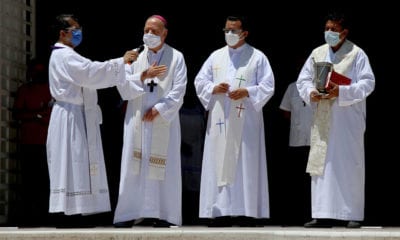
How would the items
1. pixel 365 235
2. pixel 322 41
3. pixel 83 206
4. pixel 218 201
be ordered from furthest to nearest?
pixel 322 41 < pixel 218 201 < pixel 83 206 < pixel 365 235

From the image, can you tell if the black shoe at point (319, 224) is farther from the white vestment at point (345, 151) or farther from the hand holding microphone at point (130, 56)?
the hand holding microphone at point (130, 56)

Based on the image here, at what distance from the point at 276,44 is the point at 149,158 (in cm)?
467

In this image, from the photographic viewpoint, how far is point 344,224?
1245 cm

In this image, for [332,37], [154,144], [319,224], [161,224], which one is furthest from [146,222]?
[332,37]

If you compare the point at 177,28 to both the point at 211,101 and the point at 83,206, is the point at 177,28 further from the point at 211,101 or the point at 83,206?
the point at 83,206

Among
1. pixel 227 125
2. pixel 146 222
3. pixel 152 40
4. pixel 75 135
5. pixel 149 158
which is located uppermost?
pixel 152 40

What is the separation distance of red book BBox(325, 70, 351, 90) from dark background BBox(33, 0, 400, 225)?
3442 millimetres

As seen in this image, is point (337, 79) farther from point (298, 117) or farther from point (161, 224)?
point (161, 224)

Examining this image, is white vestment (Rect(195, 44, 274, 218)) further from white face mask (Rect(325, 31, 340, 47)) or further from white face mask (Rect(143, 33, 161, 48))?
white face mask (Rect(325, 31, 340, 47))

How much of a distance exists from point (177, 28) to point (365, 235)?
7058 millimetres

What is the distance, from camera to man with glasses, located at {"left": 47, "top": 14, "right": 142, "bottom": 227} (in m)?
11.5

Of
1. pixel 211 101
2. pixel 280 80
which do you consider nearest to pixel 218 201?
pixel 211 101

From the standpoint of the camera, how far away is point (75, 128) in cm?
1164

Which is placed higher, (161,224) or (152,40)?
(152,40)
